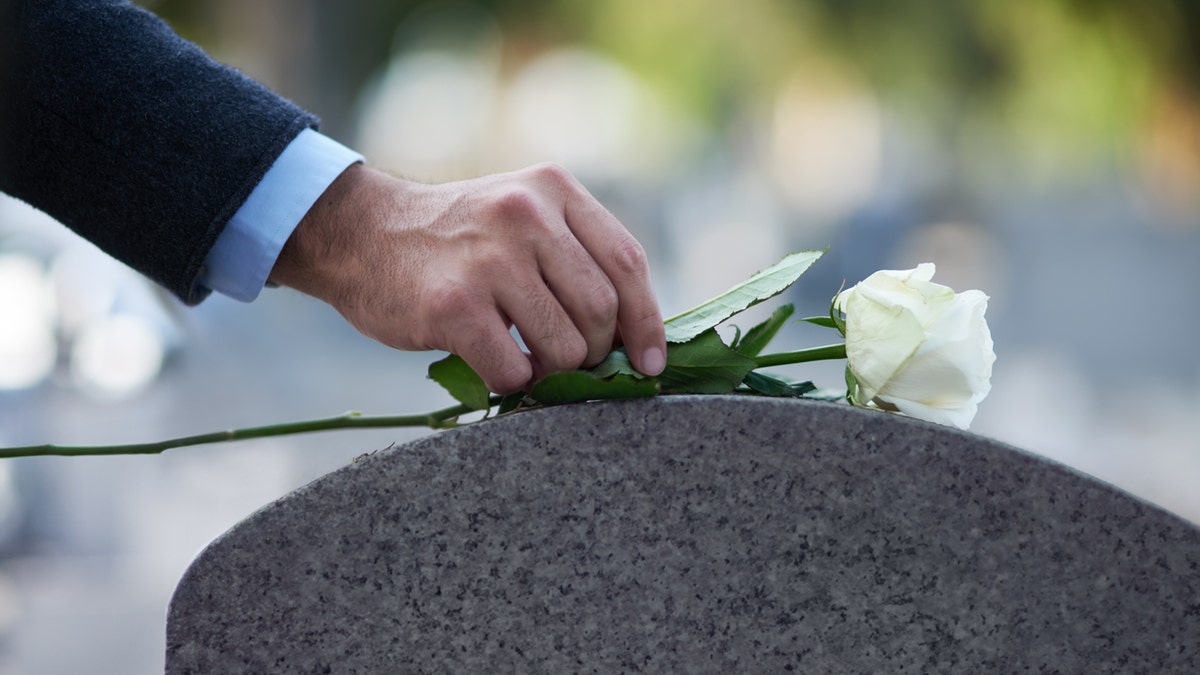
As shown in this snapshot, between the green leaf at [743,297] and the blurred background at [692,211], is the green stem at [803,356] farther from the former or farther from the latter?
the blurred background at [692,211]

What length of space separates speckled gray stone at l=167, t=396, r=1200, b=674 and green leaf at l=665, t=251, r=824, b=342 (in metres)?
0.08

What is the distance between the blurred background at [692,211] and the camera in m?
3.80

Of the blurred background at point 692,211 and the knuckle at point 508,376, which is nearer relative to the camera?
the knuckle at point 508,376

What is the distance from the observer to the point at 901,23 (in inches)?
351

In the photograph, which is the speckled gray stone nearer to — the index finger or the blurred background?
the index finger

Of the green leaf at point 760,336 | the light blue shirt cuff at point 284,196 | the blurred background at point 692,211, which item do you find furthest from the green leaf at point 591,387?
the blurred background at point 692,211

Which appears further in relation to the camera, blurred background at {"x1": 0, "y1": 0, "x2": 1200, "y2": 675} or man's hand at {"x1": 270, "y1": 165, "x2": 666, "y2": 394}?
blurred background at {"x1": 0, "y1": 0, "x2": 1200, "y2": 675}

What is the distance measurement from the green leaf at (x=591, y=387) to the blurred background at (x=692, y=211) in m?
2.27

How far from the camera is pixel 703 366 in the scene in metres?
0.83

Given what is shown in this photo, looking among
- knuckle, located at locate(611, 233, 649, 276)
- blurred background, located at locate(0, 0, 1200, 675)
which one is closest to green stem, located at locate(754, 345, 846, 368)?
knuckle, located at locate(611, 233, 649, 276)

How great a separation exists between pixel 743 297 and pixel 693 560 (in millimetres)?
197

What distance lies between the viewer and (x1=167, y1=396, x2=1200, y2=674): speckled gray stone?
77cm

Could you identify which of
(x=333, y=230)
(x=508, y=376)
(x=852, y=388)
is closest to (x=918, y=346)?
(x=852, y=388)

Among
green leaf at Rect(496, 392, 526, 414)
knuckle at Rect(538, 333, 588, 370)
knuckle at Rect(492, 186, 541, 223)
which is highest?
knuckle at Rect(492, 186, 541, 223)
